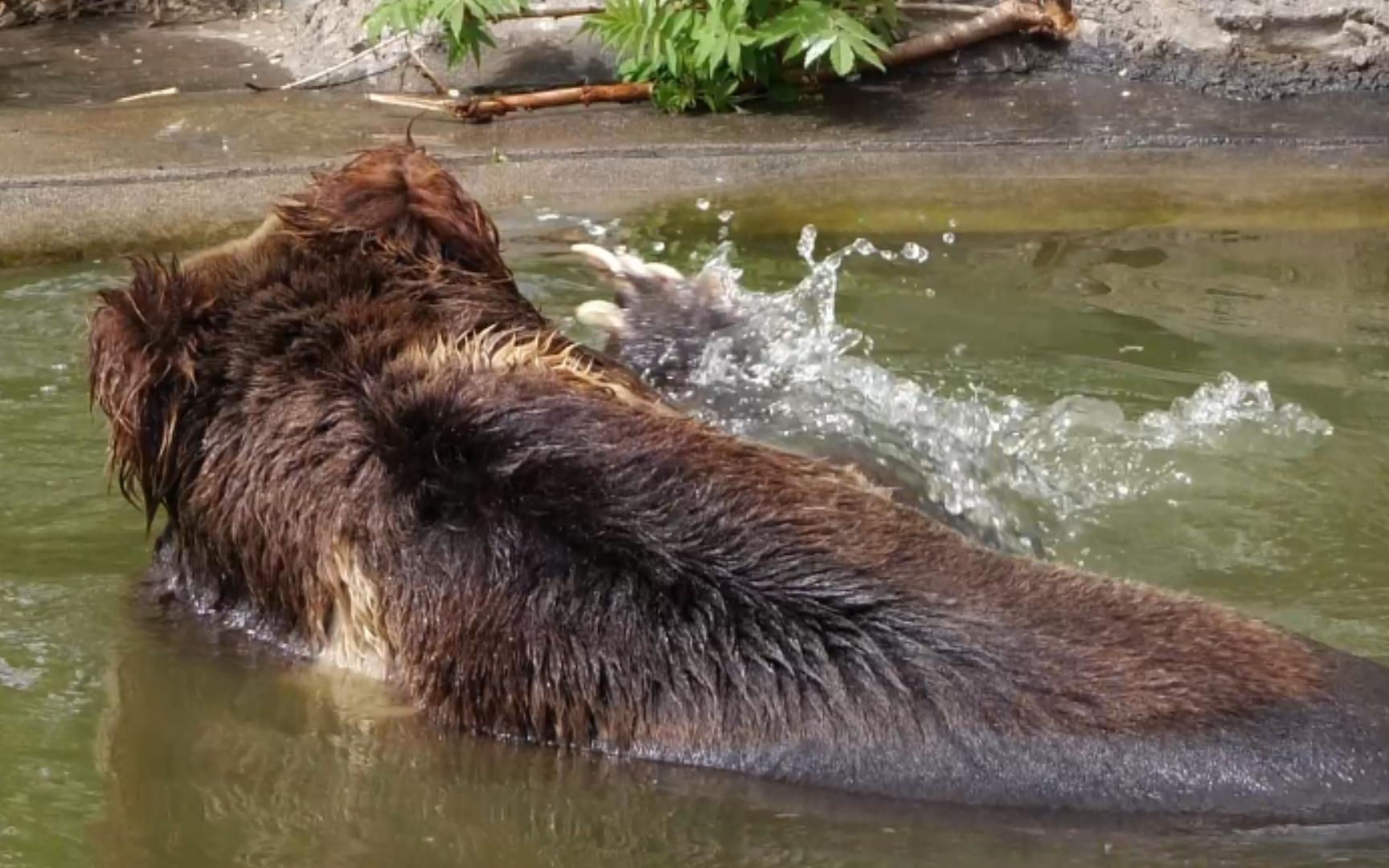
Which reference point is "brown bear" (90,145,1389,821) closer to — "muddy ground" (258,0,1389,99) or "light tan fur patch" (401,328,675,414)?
"light tan fur patch" (401,328,675,414)

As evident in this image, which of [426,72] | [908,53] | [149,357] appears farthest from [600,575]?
[908,53]

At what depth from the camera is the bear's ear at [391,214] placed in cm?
446

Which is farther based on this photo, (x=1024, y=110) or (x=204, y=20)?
(x=204, y=20)

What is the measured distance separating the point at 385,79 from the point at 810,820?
6.66 meters

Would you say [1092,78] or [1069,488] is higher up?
[1092,78]

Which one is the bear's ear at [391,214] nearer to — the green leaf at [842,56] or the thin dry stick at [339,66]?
the green leaf at [842,56]

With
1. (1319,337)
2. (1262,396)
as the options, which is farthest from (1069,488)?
(1319,337)

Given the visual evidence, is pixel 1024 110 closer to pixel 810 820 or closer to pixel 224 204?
pixel 224 204

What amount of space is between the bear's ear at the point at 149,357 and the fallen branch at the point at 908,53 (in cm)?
464

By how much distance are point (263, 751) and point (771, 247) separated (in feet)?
12.1

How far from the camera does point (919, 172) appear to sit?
8031 millimetres

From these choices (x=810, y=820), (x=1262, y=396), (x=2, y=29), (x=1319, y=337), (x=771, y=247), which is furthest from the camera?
(x=2, y=29)

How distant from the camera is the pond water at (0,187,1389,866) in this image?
3646 mm

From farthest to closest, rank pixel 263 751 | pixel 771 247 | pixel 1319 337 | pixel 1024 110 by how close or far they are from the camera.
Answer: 1. pixel 1024 110
2. pixel 771 247
3. pixel 1319 337
4. pixel 263 751
